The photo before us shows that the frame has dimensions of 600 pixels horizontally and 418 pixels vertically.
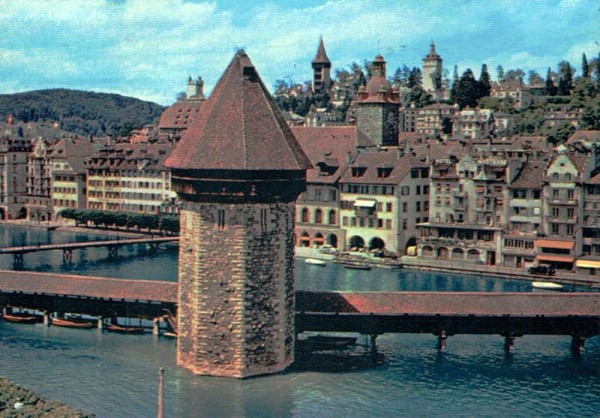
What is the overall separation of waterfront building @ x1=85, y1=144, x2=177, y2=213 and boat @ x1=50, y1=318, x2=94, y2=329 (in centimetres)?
5299

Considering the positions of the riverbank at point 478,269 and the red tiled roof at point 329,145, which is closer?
the riverbank at point 478,269

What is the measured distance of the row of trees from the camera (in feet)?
284

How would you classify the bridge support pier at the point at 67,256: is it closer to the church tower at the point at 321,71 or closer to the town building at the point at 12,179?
the town building at the point at 12,179

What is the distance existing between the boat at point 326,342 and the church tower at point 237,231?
4.07 m

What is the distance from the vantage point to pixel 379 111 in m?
87.8

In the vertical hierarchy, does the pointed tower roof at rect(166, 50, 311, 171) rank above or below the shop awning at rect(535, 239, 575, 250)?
above

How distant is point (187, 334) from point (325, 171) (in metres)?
50.1

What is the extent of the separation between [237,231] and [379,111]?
197ft

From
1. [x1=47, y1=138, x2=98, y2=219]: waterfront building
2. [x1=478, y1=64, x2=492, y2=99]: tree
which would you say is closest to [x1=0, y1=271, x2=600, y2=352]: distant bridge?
[x1=47, y1=138, x2=98, y2=219]: waterfront building

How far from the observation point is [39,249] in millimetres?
71062

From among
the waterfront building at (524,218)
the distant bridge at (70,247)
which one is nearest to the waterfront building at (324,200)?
the distant bridge at (70,247)

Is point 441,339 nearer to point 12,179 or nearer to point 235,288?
point 235,288

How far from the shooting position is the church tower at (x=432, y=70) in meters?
161

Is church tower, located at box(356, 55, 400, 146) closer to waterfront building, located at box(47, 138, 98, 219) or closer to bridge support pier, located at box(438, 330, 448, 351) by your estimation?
waterfront building, located at box(47, 138, 98, 219)
